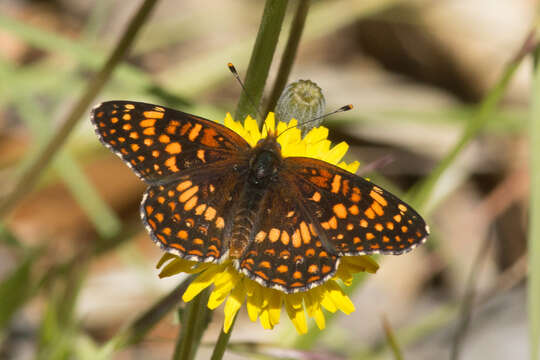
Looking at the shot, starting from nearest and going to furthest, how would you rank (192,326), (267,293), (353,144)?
(192,326) → (267,293) → (353,144)

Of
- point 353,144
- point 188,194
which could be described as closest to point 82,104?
point 188,194

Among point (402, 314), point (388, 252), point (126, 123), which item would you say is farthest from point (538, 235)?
point (402, 314)

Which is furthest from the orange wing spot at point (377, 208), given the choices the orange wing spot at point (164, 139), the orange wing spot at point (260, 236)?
the orange wing spot at point (164, 139)

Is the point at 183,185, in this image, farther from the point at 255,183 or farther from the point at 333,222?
the point at 333,222

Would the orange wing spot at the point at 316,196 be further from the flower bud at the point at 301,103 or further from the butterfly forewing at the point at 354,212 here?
the flower bud at the point at 301,103

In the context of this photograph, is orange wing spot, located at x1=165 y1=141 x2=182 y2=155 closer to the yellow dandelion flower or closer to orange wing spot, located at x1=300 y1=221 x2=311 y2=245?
the yellow dandelion flower

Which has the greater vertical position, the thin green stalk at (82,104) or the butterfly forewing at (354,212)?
the thin green stalk at (82,104)

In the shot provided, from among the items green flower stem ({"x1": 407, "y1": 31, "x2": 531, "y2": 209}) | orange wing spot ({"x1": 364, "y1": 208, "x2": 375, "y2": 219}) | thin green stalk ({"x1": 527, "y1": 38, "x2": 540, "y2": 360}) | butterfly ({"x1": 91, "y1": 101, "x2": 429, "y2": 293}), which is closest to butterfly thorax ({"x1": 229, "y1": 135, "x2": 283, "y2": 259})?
butterfly ({"x1": 91, "y1": 101, "x2": 429, "y2": 293})
